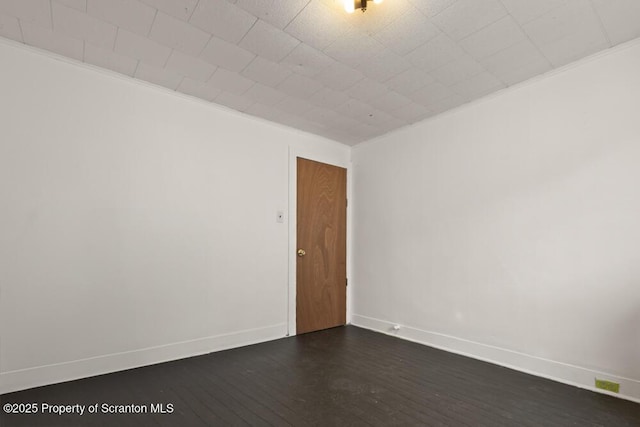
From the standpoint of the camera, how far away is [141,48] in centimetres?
240

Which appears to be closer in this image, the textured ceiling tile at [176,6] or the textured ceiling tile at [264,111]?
the textured ceiling tile at [176,6]

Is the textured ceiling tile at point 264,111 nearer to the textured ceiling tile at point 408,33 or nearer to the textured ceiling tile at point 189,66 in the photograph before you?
the textured ceiling tile at point 189,66

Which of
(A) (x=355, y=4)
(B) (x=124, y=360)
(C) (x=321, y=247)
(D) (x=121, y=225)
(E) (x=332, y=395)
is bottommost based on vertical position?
(E) (x=332, y=395)

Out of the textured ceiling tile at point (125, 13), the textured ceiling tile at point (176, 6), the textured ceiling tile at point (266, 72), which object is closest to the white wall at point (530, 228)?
the textured ceiling tile at point (266, 72)

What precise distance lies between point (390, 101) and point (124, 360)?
3501 millimetres

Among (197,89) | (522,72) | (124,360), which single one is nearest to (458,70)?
(522,72)

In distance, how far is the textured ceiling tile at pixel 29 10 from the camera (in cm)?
195

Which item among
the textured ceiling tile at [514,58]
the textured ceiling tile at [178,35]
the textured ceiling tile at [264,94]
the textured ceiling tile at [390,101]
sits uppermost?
the textured ceiling tile at [514,58]

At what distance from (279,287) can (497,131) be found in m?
2.92

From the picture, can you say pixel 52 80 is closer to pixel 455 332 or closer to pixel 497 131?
pixel 497 131

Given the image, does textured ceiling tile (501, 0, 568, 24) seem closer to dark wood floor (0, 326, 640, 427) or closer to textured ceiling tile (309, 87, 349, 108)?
textured ceiling tile (309, 87, 349, 108)

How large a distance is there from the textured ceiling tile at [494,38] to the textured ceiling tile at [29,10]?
2.83 meters

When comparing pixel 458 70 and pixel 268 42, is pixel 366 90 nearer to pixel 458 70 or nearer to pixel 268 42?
pixel 458 70

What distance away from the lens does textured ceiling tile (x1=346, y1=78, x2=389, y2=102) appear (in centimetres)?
290
